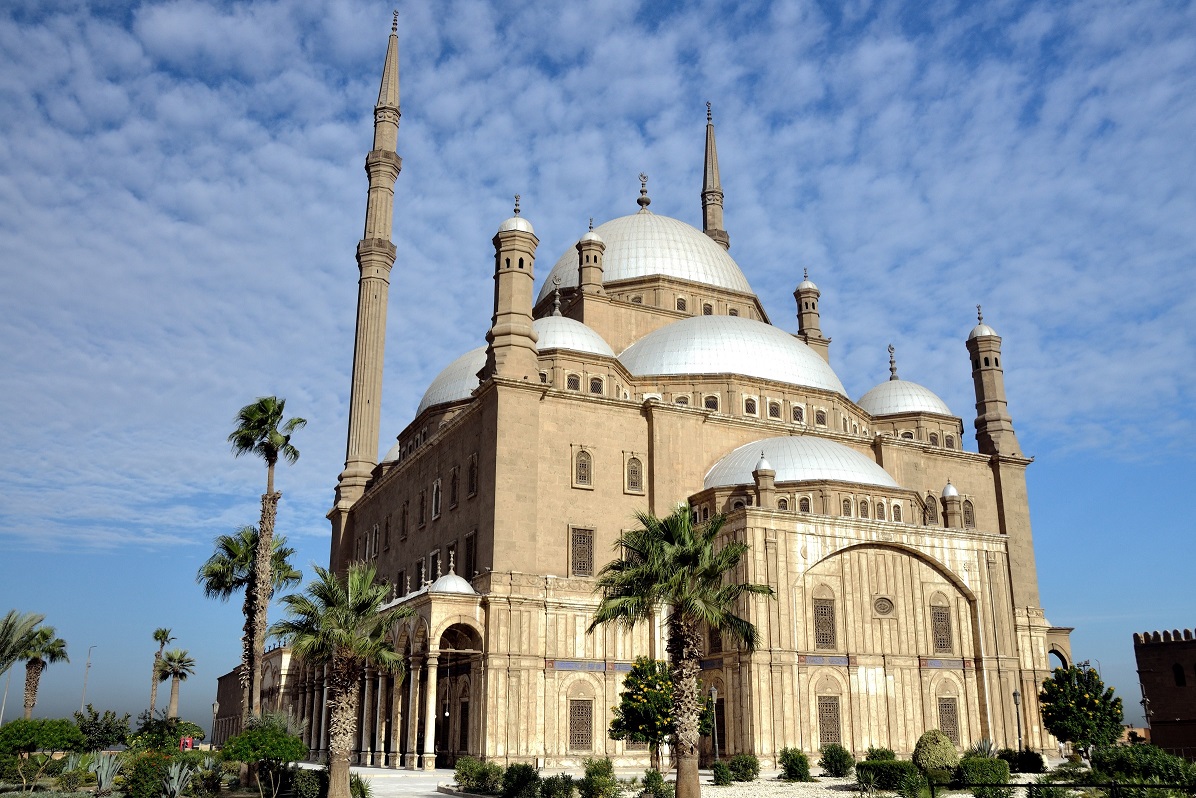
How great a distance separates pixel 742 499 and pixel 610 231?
2040 cm

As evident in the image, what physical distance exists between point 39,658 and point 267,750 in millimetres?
33090

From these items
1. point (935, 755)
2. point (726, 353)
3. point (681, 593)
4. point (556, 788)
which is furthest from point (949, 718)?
point (556, 788)

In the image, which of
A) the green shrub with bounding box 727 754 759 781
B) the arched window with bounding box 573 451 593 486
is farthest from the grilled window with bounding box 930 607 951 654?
the arched window with bounding box 573 451 593 486

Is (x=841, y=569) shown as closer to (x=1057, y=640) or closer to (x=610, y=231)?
(x=1057, y=640)

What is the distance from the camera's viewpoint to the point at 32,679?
153ft

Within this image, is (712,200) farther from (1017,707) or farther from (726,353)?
(1017,707)

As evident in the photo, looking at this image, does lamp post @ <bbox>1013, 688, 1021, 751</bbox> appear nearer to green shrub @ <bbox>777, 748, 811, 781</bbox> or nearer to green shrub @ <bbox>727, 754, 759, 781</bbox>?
green shrub @ <bbox>777, 748, 811, 781</bbox>

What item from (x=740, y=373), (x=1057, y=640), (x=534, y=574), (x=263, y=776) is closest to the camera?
(x=263, y=776)

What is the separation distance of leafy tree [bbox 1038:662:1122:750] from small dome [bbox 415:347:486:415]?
79.7 feet

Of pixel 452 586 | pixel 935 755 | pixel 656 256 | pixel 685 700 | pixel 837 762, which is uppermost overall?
pixel 656 256

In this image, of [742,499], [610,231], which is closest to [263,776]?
[742,499]

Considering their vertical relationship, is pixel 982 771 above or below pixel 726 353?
below

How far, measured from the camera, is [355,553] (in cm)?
4762

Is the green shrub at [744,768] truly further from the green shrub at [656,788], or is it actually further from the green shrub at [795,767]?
the green shrub at [656,788]
